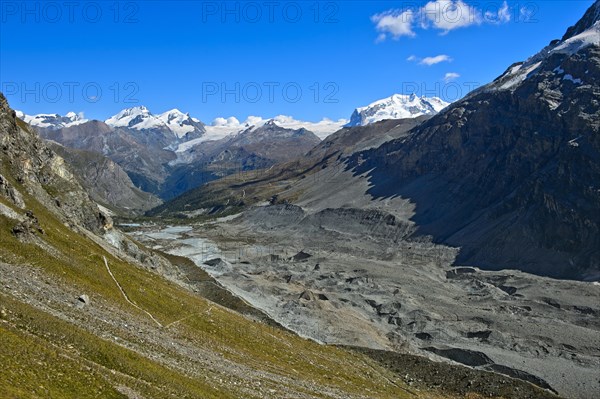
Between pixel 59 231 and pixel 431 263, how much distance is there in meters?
123

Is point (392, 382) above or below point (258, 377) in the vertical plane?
below

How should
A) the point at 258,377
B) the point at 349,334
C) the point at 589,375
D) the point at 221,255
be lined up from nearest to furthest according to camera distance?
the point at 258,377 → the point at 589,375 → the point at 349,334 → the point at 221,255

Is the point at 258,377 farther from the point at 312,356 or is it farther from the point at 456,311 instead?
the point at 456,311

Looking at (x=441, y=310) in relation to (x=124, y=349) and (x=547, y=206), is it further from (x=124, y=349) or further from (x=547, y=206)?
(x=124, y=349)

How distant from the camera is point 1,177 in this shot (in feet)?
200

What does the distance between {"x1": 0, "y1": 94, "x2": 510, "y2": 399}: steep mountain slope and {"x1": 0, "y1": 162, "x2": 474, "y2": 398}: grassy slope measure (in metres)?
0.11

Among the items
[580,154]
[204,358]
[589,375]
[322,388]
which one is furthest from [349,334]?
[580,154]

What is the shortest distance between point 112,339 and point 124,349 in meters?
2.54

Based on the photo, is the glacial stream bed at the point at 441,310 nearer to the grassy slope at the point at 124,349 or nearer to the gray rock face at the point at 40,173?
the grassy slope at the point at 124,349

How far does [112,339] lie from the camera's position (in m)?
35.4

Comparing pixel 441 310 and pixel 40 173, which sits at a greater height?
pixel 40 173

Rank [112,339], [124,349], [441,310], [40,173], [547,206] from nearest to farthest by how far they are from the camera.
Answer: [124,349]
[112,339]
[40,173]
[441,310]
[547,206]

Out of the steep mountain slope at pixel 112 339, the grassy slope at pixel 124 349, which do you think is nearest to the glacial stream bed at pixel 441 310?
the steep mountain slope at pixel 112 339

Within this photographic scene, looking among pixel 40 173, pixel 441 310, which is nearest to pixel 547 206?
pixel 441 310
